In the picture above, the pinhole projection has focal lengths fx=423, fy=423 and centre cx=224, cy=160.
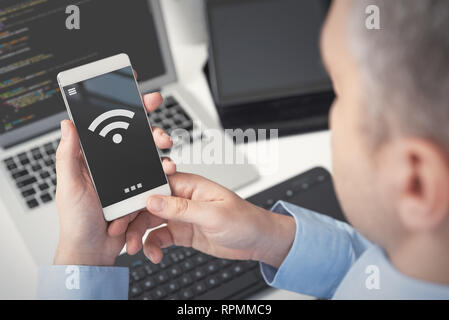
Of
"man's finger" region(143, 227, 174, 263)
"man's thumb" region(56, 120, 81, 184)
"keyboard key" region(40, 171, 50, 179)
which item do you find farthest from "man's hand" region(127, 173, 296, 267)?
"keyboard key" region(40, 171, 50, 179)

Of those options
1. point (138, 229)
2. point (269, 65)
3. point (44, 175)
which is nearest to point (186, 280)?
point (138, 229)

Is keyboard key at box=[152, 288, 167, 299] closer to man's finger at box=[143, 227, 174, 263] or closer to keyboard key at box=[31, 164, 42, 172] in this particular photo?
man's finger at box=[143, 227, 174, 263]

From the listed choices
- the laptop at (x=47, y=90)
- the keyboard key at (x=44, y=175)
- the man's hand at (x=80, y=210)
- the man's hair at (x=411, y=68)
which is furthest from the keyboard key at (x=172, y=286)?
the man's hair at (x=411, y=68)

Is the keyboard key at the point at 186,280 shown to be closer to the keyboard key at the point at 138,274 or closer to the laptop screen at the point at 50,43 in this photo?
the keyboard key at the point at 138,274

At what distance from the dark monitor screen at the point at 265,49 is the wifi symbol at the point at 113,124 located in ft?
0.92

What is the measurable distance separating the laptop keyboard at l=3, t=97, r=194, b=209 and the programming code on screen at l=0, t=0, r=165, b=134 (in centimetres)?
6

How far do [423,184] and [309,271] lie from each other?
34 cm

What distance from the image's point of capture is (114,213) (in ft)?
1.94

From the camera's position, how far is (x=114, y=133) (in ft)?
1.91

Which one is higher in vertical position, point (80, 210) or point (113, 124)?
point (113, 124)

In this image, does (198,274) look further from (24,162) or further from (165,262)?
(24,162)
